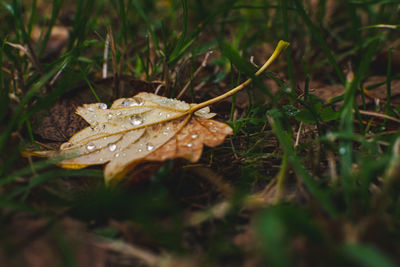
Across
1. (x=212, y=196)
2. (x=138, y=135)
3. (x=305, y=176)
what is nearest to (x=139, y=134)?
(x=138, y=135)

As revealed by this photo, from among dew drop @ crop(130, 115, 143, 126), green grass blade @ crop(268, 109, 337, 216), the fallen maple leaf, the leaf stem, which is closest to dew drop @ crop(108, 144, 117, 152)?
the fallen maple leaf

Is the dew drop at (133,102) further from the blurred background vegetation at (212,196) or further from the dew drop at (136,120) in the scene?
the blurred background vegetation at (212,196)

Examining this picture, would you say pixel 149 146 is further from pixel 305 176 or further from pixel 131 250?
pixel 305 176

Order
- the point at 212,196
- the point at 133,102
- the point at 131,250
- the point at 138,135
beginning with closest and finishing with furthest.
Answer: the point at 131,250, the point at 212,196, the point at 138,135, the point at 133,102

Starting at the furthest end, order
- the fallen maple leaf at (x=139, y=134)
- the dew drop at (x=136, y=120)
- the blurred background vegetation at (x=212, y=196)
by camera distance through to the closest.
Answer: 1. the dew drop at (x=136, y=120)
2. the fallen maple leaf at (x=139, y=134)
3. the blurred background vegetation at (x=212, y=196)

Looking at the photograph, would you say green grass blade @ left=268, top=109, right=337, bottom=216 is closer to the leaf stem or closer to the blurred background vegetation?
the blurred background vegetation

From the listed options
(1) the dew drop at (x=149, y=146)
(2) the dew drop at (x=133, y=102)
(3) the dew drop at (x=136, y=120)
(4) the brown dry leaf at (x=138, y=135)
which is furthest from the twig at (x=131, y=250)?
(2) the dew drop at (x=133, y=102)

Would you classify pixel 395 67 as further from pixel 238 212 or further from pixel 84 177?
pixel 84 177
